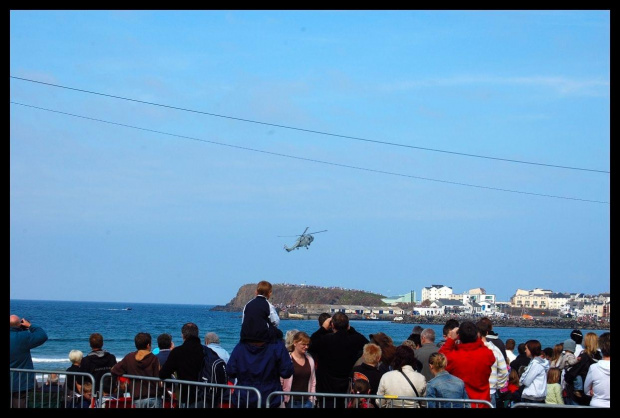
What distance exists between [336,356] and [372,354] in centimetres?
48

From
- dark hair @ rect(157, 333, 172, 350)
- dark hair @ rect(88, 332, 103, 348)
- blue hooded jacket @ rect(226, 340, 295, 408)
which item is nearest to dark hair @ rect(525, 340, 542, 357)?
blue hooded jacket @ rect(226, 340, 295, 408)

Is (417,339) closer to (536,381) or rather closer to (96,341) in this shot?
(536,381)

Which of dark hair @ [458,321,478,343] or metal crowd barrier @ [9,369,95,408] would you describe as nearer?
dark hair @ [458,321,478,343]

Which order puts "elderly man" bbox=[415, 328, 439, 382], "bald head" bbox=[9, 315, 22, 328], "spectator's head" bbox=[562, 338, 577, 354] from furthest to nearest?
1. "spectator's head" bbox=[562, 338, 577, 354]
2. "elderly man" bbox=[415, 328, 439, 382]
3. "bald head" bbox=[9, 315, 22, 328]

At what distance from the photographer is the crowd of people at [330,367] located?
27.8ft

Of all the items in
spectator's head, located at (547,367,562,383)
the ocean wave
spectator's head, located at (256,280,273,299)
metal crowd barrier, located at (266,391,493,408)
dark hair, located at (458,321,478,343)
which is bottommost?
the ocean wave

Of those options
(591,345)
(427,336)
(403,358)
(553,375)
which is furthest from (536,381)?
(403,358)

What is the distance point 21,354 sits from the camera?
9602mm

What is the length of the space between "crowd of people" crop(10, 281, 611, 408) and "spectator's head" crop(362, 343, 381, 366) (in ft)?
0.04

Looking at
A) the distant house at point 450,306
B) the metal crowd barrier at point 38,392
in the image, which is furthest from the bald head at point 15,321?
the distant house at point 450,306

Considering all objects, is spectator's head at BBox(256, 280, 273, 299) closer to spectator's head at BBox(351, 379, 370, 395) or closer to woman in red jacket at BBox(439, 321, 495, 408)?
spectator's head at BBox(351, 379, 370, 395)

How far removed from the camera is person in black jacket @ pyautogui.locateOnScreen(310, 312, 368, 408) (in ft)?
31.5
